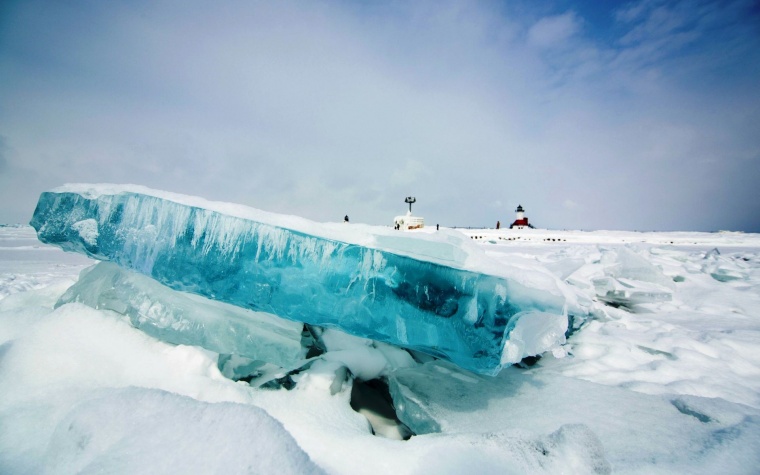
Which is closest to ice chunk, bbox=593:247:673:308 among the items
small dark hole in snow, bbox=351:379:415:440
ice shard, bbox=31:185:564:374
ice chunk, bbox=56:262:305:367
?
ice shard, bbox=31:185:564:374

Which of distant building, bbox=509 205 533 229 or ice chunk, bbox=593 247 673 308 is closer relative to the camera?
ice chunk, bbox=593 247 673 308

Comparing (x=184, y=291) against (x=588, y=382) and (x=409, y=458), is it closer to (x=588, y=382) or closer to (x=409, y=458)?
(x=409, y=458)

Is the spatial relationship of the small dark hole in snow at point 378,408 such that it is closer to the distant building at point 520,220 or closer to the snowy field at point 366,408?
→ the snowy field at point 366,408

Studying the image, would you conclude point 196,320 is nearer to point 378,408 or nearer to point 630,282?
point 378,408

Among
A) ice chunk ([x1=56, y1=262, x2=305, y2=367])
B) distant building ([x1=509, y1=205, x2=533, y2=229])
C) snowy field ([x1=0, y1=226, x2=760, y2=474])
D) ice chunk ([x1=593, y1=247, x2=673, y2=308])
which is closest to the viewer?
snowy field ([x1=0, y1=226, x2=760, y2=474])

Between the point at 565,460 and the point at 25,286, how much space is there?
5.36 metres

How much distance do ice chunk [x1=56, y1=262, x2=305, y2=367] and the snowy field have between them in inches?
3.6

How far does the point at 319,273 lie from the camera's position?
1.65 meters

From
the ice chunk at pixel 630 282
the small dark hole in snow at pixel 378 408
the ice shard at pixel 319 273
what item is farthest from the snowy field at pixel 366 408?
the ice chunk at pixel 630 282

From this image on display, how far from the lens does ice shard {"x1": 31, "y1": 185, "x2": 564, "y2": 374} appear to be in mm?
1524

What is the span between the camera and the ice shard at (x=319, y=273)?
152cm

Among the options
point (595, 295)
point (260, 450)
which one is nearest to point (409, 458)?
point (260, 450)

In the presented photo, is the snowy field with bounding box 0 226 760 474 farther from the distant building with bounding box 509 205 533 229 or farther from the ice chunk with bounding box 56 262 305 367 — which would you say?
the distant building with bounding box 509 205 533 229

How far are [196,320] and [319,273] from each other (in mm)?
791
